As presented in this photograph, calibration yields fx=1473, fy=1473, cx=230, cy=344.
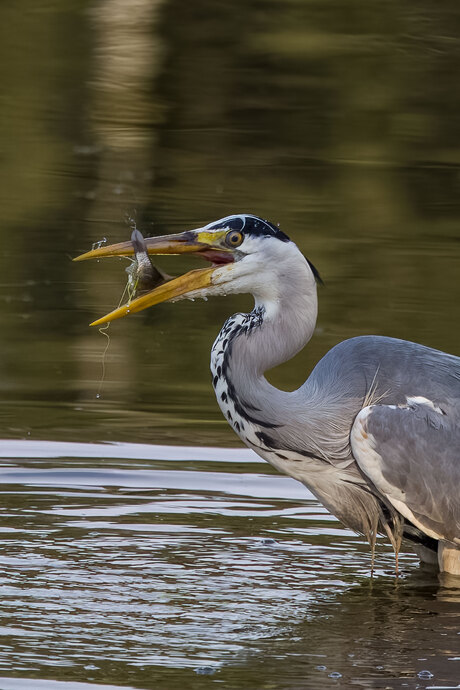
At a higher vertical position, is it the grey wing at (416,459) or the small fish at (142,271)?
the small fish at (142,271)

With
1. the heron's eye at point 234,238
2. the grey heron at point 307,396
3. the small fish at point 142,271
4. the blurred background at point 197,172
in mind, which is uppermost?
the heron's eye at point 234,238

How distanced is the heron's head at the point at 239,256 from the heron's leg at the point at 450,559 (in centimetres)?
141

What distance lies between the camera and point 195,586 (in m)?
6.43

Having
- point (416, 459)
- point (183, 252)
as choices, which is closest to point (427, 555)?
point (416, 459)

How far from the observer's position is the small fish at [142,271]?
6.99m

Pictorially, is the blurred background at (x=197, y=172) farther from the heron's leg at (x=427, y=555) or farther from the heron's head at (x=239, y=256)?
the heron's head at (x=239, y=256)

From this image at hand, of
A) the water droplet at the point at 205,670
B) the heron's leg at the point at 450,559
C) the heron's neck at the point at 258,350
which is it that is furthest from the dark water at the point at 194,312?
the heron's neck at the point at 258,350

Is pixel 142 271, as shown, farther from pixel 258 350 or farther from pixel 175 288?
pixel 258 350

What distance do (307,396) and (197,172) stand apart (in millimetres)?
10320

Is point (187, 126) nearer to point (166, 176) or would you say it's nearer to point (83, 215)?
point (166, 176)

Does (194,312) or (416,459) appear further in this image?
(194,312)

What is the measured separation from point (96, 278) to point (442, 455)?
7278 mm

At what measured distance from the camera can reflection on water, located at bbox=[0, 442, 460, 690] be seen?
542 cm

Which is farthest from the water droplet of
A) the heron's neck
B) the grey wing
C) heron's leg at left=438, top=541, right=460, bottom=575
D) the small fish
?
the small fish
